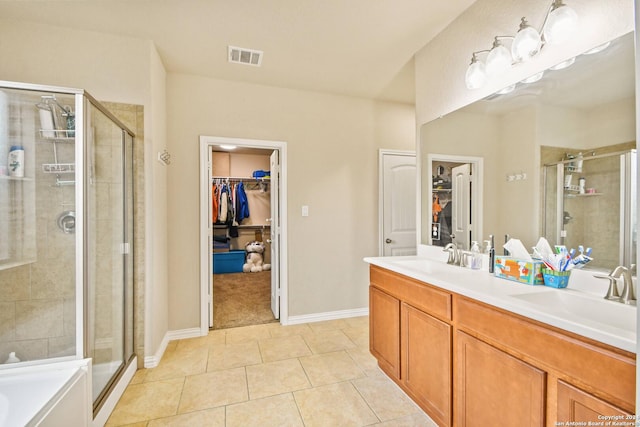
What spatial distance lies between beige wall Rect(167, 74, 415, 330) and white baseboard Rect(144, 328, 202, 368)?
6cm

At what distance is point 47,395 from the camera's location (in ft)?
4.06

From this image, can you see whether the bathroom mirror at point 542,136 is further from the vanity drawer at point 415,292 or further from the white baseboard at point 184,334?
the white baseboard at point 184,334

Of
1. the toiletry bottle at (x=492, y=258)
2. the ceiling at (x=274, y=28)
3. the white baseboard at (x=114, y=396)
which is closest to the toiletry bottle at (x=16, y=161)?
the ceiling at (x=274, y=28)

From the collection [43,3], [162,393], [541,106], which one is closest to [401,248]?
[541,106]

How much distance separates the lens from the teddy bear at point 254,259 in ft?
18.5

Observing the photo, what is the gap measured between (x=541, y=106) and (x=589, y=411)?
142cm

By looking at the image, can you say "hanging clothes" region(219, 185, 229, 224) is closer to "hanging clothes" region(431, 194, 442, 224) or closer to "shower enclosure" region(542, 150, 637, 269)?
"hanging clothes" region(431, 194, 442, 224)

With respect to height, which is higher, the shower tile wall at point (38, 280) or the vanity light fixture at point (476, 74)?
the vanity light fixture at point (476, 74)

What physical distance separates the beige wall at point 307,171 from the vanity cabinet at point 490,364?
52.0 inches

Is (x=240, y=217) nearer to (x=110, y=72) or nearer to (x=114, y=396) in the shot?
(x=110, y=72)

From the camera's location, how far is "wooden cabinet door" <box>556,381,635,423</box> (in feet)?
2.79

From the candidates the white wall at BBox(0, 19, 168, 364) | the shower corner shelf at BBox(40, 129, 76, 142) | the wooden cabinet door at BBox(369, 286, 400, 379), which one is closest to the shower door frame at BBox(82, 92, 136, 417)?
the white wall at BBox(0, 19, 168, 364)

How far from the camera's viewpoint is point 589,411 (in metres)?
0.90

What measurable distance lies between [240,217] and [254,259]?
0.91 metres
